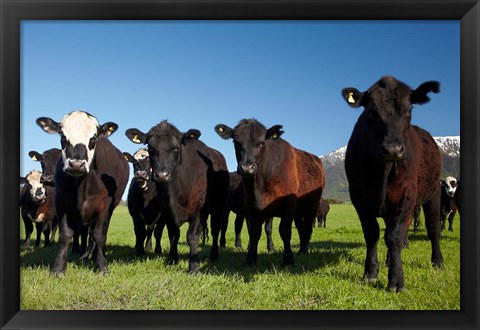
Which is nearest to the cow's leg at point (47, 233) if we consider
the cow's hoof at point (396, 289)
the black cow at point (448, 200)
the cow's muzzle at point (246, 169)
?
the cow's muzzle at point (246, 169)

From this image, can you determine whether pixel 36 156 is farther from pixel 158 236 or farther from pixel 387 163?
pixel 387 163

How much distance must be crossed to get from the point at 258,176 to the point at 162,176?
66.9 inches

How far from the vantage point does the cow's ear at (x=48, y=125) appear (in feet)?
22.9

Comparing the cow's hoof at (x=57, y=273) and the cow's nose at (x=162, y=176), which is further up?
the cow's nose at (x=162, y=176)

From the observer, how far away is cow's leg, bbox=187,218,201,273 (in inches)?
295

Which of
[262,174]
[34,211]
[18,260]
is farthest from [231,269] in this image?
[34,211]

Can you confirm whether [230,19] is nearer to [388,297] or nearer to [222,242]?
[388,297]

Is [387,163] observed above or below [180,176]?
above

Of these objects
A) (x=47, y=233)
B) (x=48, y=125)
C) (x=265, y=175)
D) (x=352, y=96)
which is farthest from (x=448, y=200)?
(x=48, y=125)

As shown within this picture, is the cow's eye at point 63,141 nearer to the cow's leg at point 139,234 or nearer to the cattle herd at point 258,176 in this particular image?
the cattle herd at point 258,176

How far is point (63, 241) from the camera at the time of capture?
695 centimetres

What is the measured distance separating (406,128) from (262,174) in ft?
9.05

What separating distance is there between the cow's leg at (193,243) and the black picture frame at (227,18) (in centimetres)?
266

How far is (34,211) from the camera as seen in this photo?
43.1 feet
